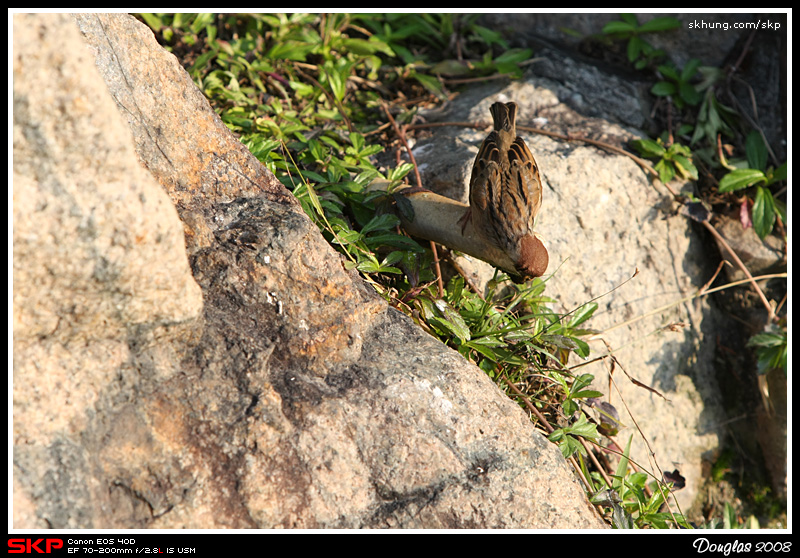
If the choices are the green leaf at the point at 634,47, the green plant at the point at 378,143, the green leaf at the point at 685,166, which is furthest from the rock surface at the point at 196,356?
the green leaf at the point at 634,47

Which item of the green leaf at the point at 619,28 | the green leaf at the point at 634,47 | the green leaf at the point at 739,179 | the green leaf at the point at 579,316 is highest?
A: the green leaf at the point at 619,28

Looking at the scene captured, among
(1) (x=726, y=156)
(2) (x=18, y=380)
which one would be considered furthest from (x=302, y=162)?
(1) (x=726, y=156)

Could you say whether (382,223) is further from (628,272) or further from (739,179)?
(739,179)

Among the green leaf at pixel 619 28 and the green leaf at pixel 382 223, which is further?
the green leaf at pixel 619 28

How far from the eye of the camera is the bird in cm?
311

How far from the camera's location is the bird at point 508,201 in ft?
10.2

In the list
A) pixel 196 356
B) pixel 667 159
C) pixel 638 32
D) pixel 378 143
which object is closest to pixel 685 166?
pixel 667 159

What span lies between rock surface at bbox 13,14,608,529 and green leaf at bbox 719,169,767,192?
2.70 m

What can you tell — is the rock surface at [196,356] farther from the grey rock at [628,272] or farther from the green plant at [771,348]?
the green plant at [771,348]

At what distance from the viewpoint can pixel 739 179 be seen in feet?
14.3

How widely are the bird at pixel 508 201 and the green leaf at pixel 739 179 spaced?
1.80 m

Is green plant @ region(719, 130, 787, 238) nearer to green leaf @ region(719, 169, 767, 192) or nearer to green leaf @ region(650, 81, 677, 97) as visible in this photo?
green leaf @ region(719, 169, 767, 192)

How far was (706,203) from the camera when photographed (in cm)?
448

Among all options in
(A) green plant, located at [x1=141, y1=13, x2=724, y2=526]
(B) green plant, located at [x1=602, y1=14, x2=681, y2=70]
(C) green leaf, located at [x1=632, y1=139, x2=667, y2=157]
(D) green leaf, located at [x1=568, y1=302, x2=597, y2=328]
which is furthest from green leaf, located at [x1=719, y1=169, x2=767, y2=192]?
(D) green leaf, located at [x1=568, y1=302, x2=597, y2=328]
